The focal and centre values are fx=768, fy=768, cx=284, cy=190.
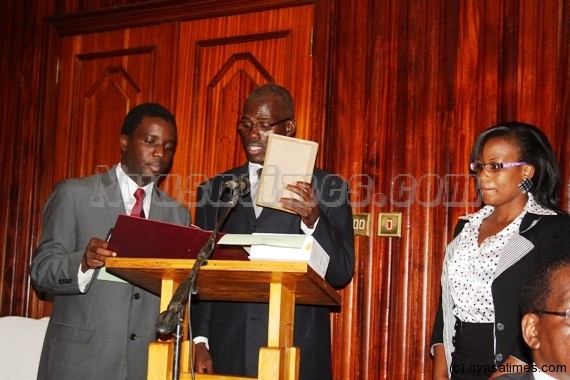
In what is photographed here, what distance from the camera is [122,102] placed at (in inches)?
191

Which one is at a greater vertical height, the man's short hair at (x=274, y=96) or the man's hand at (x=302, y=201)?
the man's short hair at (x=274, y=96)

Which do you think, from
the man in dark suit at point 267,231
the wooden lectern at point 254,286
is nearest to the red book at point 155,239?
the wooden lectern at point 254,286

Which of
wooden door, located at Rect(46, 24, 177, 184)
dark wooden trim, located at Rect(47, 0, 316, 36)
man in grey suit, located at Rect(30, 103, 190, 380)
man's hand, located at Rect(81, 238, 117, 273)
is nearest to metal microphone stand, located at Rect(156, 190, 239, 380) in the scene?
man's hand, located at Rect(81, 238, 117, 273)

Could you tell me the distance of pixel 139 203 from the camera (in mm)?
3299

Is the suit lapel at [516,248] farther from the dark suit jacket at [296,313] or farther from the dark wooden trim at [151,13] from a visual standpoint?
the dark wooden trim at [151,13]

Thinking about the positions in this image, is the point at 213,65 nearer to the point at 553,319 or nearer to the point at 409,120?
the point at 409,120

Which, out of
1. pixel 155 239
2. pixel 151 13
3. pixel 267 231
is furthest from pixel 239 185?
pixel 151 13

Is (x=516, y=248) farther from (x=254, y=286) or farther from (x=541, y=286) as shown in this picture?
(x=254, y=286)

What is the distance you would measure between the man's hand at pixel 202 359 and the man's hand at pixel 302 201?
2.48 feet

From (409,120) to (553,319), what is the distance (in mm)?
1975

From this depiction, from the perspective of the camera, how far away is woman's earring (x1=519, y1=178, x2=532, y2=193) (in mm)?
3125

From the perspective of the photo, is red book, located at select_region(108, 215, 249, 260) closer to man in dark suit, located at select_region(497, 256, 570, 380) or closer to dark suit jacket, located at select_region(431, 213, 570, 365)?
man in dark suit, located at select_region(497, 256, 570, 380)

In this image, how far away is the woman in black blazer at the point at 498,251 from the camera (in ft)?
9.57

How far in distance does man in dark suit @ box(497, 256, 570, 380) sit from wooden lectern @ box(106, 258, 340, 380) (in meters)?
0.66
